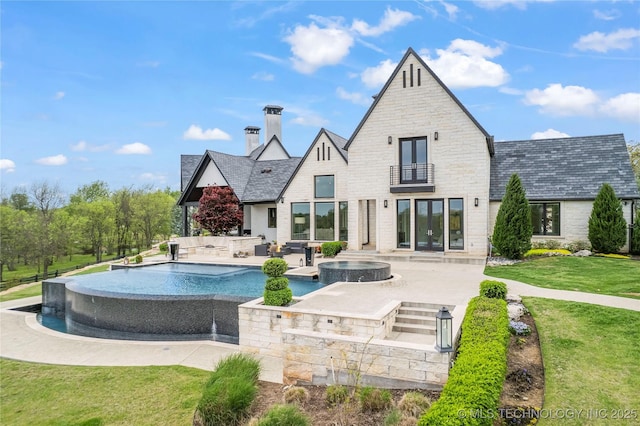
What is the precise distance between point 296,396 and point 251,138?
31294mm

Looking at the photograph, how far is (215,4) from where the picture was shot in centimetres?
1338

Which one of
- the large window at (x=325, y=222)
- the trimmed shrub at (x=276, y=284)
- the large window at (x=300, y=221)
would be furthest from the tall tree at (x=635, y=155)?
the trimmed shrub at (x=276, y=284)

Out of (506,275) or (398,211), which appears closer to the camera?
(506,275)

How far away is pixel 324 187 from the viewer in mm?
22578

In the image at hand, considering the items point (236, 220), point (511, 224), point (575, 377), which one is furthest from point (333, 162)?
point (575, 377)

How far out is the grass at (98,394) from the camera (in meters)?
5.55

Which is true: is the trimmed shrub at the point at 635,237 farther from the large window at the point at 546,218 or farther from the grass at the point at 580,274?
the large window at the point at 546,218

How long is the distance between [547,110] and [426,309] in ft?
72.0

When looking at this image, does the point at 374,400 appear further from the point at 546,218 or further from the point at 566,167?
the point at 566,167

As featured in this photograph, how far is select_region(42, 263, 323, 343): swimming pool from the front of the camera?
928 centimetres

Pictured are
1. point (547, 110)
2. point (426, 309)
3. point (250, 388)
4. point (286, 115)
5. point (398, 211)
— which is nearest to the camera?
point (250, 388)

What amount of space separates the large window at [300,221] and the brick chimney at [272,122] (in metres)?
10.8

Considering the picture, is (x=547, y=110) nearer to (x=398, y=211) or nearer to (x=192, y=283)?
(x=398, y=211)

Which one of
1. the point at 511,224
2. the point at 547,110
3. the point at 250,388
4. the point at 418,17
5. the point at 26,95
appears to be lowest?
the point at 250,388
